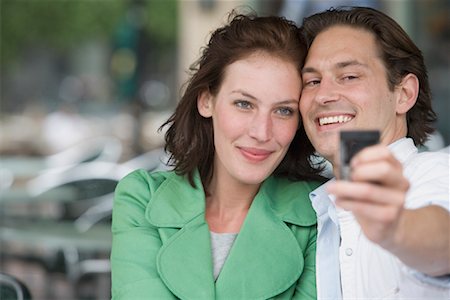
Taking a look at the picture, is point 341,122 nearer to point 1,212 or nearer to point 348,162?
point 348,162

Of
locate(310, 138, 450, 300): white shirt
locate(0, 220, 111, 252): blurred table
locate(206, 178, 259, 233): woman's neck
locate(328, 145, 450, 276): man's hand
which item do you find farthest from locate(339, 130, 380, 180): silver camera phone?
locate(0, 220, 111, 252): blurred table

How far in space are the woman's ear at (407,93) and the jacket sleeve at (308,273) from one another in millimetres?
403

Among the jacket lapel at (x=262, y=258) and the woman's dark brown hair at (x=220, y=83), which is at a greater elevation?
the woman's dark brown hair at (x=220, y=83)

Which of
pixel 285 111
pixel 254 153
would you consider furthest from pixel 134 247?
pixel 285 111

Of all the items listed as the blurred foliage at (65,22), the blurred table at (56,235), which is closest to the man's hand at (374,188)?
the blurred table at (56,235)

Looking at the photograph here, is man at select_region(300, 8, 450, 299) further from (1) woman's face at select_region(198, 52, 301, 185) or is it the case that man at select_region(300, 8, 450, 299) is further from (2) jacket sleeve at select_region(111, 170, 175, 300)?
(2) jacket sleeve at select_region(111, 170, 175, 300)

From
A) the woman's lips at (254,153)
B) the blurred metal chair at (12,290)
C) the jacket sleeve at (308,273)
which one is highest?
the woman's lips at (254,153)

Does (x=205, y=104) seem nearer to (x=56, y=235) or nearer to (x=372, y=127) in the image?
(x=372, y=127)

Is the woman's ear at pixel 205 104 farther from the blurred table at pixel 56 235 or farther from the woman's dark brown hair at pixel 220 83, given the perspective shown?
the blurred table at pixel 56 235

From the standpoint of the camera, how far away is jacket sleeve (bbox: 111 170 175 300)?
208 cm

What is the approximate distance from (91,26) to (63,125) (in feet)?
48.0

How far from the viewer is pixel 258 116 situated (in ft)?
6.88

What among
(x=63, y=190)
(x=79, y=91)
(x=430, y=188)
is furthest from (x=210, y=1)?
(x=79, y=91)

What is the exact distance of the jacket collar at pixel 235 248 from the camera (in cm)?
208
